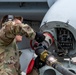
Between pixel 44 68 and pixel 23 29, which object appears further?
pixel 44 68

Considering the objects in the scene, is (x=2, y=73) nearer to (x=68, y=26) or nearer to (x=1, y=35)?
(x=1, y=35)

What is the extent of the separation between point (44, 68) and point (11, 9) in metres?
2.50

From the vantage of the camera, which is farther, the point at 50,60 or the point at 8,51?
the point at 8,51

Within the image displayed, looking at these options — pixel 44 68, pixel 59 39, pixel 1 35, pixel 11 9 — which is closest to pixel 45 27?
pixel 59 39

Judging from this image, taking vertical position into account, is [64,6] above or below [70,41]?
above

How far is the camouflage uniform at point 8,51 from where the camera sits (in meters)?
2.39

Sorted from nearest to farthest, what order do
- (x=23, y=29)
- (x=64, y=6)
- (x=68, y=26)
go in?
(x=23, y=29), (x=68, y=26), (x=64, y=6)

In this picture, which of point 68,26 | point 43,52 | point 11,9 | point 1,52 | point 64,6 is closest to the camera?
point 43,52

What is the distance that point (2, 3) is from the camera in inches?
207

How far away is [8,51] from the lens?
8.72ft

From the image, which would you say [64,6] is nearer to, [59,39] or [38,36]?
[59,39]

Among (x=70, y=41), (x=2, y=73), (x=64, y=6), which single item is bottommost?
(x=2, y=73)

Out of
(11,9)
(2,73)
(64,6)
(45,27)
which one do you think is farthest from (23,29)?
(11,9)

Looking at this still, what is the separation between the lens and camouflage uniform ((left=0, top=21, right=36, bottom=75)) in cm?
239
